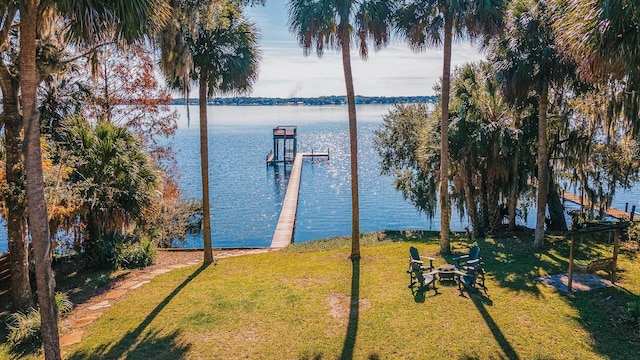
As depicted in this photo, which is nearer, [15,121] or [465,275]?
[15,121]

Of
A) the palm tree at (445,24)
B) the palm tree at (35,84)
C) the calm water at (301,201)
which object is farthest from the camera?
the calm water at (301,201)

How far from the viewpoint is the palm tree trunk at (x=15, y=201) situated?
22.2ft

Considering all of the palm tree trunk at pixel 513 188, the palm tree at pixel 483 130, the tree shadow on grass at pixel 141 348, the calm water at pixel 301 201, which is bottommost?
the calm water at pixel 301 201

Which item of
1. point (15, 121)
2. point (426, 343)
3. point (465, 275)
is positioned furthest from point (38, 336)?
point (465, 275)

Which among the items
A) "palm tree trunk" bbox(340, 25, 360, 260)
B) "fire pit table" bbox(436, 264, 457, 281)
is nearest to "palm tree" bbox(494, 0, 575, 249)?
"palm tree trunk" bbox(340, 25, 360, 260)

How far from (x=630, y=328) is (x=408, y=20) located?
8.13m

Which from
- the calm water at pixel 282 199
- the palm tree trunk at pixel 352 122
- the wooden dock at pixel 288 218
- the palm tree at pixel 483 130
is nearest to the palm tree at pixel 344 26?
the palm tree trunk at pixel 352 122

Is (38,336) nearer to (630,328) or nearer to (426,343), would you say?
(426,343)

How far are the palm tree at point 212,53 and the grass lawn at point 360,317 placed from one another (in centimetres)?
291

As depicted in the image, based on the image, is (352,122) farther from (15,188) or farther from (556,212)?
(556,212)

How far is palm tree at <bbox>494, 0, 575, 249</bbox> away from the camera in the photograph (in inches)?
384

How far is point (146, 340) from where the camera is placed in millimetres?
6559

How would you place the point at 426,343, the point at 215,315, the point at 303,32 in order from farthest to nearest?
the point at 303,32, the point at 215,315, the point at 426,343

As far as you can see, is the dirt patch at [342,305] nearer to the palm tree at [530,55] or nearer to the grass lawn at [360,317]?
the grass lawn at [360,317]
